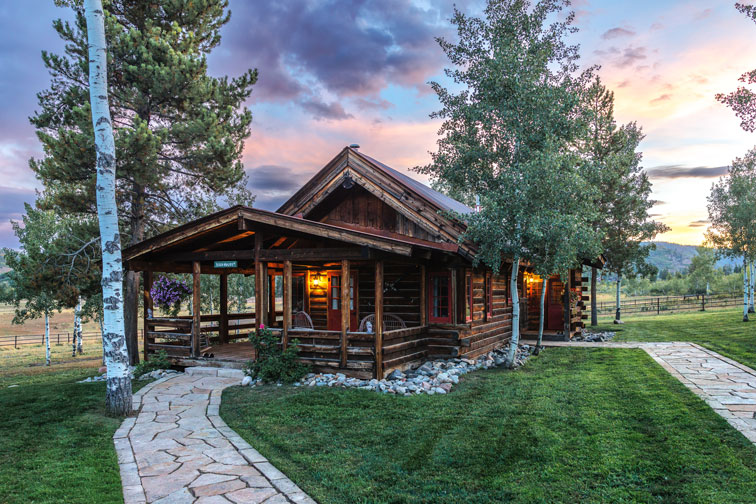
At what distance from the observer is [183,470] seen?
4965 millimetres

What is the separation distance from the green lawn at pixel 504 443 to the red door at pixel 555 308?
31.7 ft

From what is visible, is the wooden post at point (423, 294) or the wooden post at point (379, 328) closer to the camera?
the wooden post at point (379, 328)

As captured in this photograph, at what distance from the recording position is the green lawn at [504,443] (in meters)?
4.44

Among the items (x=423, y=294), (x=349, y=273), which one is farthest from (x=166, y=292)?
(x=423, y=294)

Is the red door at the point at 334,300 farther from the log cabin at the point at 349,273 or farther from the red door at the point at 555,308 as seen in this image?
the red door at the point at 555,308

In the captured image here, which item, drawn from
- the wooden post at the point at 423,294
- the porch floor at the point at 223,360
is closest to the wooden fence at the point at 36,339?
the porch floor at the point at 223,360

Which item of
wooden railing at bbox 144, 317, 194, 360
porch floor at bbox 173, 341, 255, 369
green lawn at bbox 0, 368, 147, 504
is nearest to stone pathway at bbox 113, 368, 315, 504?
green lawn at bbox 0, 368, 147, 504

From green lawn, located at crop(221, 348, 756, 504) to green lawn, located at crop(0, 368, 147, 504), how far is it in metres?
1.72

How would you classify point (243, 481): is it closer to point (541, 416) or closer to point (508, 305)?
point (541, 416)

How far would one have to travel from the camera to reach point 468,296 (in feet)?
A: 39.1

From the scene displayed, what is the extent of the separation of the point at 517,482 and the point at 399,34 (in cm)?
1288

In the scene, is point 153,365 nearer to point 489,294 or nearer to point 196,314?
point 196,314

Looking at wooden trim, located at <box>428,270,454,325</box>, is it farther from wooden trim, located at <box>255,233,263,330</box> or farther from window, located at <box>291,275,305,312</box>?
window, located at <box>291,275,305,312</box>

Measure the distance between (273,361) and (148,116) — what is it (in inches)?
394
